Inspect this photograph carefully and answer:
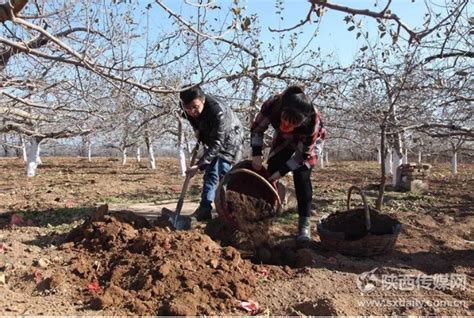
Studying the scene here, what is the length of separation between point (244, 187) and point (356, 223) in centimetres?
102

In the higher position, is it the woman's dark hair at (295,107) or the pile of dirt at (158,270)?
the woman's dark hair at (295,107)

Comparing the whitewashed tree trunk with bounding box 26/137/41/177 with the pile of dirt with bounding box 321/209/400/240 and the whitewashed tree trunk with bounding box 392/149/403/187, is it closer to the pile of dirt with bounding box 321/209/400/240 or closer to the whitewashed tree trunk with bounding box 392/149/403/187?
the whitewashed tree trunk with bounding box 392/149/403/187

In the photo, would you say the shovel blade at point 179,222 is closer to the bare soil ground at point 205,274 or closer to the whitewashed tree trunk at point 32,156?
the bare soil ground at point 205,274

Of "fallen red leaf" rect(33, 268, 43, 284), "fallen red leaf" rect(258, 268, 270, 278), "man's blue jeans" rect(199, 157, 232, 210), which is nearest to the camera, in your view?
"fallen red leaf" rect(33, 268, 43, 284)

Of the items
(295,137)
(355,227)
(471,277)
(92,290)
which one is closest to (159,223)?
(92,290)

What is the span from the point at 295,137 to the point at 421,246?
1.46 m

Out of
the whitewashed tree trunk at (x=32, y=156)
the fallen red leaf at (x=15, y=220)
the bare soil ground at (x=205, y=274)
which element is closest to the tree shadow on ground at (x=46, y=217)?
the fallen red leaf at (x=15, y=220)

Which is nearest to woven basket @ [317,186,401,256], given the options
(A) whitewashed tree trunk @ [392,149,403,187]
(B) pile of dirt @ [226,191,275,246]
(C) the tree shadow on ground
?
(B) pile of dirt @ [226,191,275,246]

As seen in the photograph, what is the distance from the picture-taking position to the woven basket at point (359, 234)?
3383 millimetres

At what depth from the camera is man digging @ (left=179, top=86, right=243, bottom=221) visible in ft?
13.1

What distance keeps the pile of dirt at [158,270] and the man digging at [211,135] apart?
94 cm

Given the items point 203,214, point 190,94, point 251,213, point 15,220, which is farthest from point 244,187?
point 15,220

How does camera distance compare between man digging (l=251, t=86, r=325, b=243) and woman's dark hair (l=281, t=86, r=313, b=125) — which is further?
man digging (l=251, t=86, r=325, b=243)

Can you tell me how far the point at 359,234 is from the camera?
3697 millimetres
